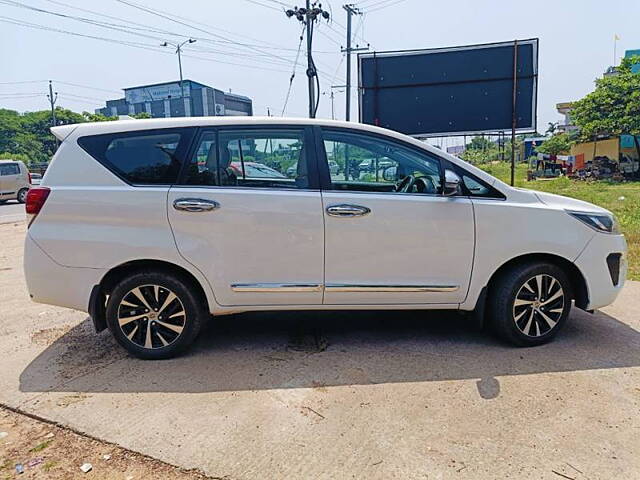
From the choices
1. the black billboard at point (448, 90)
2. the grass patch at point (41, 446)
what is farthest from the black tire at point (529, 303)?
the black billboard at point (448, 90)

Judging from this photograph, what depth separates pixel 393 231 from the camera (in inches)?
141

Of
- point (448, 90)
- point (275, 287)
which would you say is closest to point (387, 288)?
point (275, 287)

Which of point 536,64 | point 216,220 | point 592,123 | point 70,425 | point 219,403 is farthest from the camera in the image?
point 592,123

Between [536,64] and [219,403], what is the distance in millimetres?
8319

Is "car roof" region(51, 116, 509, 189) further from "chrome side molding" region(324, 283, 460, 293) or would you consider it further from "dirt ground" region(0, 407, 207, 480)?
"dirt ground" region(0, 407, 207, 480)

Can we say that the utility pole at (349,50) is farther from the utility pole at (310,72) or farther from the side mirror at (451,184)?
the side mirror at (451,184)

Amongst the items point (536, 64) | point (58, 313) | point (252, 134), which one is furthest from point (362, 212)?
point (536, 64)

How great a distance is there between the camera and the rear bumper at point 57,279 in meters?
3.54

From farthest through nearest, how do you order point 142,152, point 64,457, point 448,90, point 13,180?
point 13,180 < point 448,90 < point 142,152 < point 64,457

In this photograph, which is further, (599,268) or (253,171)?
(599,268)

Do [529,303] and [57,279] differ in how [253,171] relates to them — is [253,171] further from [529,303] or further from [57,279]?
[529,303]

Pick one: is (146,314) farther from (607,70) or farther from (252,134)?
(607,70)

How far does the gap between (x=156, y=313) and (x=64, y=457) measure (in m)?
1.23

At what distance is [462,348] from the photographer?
3.80 meters
